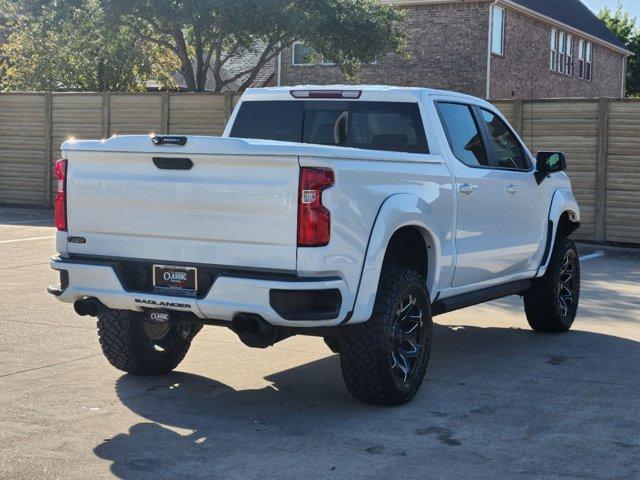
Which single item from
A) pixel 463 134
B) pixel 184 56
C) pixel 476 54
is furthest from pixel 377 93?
pixel 476 54

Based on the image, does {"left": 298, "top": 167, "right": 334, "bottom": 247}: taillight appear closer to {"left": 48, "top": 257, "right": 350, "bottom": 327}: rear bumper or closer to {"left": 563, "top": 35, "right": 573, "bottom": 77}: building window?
{"left": 48, "top": 257, "right": 350, "bottom": 327}: rear bumper

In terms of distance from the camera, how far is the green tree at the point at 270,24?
29406 mm

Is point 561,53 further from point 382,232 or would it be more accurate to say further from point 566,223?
point 382,232

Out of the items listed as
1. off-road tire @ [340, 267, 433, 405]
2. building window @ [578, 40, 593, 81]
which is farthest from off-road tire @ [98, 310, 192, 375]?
building window @ [578, 40, 593, 81]

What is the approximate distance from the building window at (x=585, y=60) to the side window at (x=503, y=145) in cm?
3509

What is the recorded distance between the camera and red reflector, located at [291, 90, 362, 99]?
784 cm

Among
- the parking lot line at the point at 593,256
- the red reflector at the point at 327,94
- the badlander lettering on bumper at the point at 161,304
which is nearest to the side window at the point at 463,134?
the red reflector at the point at 327,94

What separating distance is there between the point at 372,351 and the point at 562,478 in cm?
151

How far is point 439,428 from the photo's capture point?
6.18 meters

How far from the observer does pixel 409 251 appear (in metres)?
7.26

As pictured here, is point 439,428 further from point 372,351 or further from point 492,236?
point 492,236

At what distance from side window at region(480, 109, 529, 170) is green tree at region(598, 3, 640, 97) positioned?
50.2 metres

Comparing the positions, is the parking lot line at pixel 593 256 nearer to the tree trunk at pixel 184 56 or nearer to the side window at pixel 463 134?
the side window at pixel 463 134

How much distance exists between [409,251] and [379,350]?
1062 millimetres
